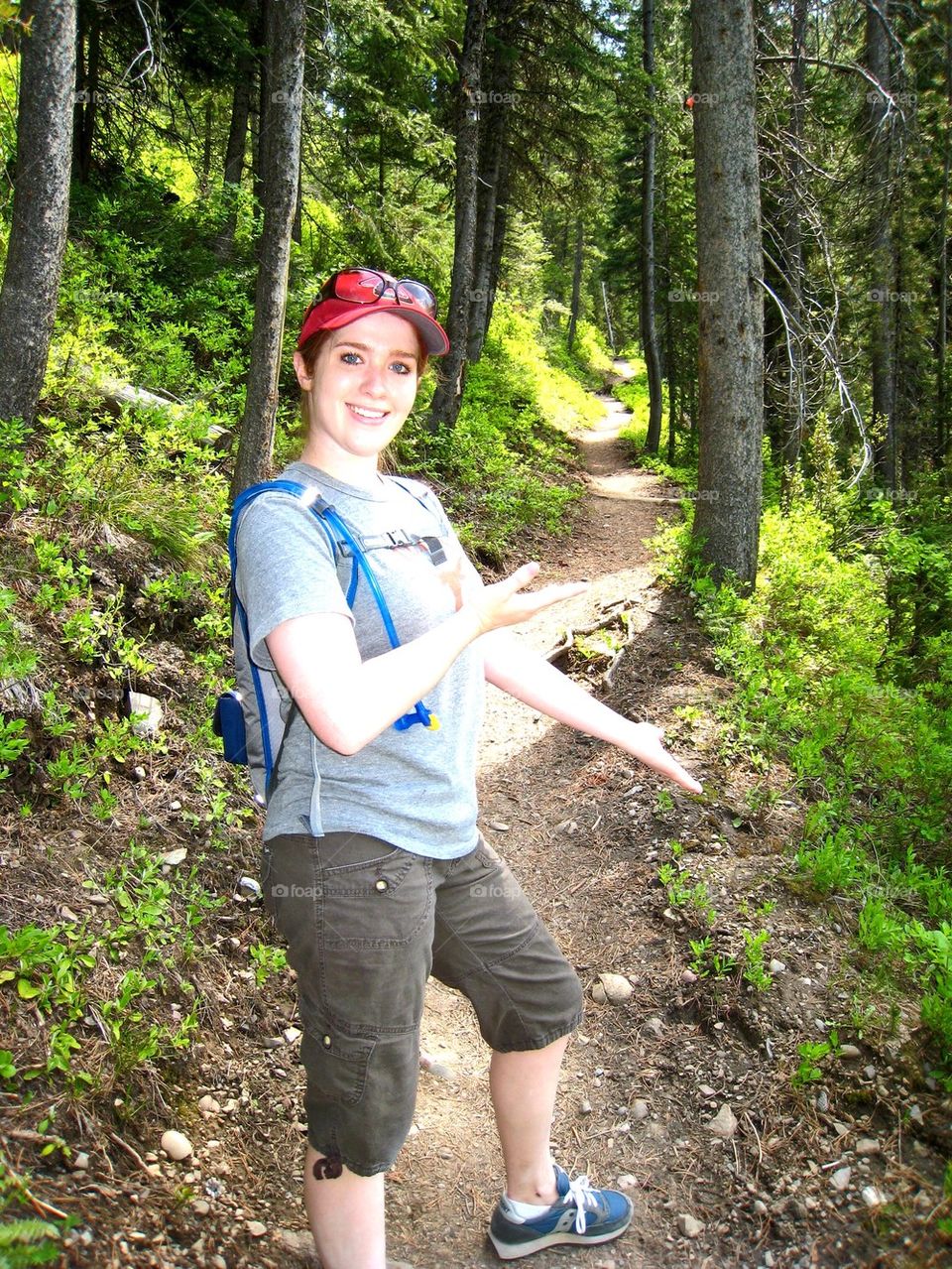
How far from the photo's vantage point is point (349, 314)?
221 centimetres

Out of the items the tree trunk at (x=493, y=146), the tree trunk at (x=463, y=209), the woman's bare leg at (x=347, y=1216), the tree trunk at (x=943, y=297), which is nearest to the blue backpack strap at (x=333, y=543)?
the woman's bare leg at (x=347, y=1216)

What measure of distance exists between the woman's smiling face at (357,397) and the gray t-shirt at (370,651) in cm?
8

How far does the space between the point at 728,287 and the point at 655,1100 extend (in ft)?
19.3

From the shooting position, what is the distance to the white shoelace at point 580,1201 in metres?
2.75

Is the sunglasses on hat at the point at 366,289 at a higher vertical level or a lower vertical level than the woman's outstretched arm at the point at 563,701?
higher

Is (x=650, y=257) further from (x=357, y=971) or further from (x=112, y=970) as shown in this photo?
(x=357, y=971)

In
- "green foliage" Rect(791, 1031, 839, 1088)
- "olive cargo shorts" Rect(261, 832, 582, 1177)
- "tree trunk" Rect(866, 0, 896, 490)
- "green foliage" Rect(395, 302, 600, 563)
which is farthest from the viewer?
"tree trunk" Rect(866, 0, 896, 490)

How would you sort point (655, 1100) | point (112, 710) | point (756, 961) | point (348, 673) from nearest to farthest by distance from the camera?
point (348, 673), point (655, 1100), point (756, 961), point (112, 710)

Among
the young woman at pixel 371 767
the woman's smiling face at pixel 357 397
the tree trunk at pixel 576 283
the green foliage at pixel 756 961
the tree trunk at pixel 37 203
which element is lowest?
the green foliage at pixel 756 961

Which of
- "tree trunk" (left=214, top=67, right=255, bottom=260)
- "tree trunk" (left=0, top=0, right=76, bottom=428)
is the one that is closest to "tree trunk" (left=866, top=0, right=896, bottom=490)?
"tree trunk" (left=214, top=67, right=255, bottom=260)

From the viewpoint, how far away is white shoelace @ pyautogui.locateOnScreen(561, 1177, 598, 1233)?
9.01 ft

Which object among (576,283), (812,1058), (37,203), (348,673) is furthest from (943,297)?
(576,283)

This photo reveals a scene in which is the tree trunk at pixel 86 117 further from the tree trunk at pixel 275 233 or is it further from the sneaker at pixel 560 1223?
the sneaker at pixel 560 1223

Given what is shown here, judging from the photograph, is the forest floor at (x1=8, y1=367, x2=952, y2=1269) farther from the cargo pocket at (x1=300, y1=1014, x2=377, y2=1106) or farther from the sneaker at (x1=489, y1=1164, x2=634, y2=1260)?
the cargo pocket at (x1=300, y1=1014, x2=377, y2=1106)
